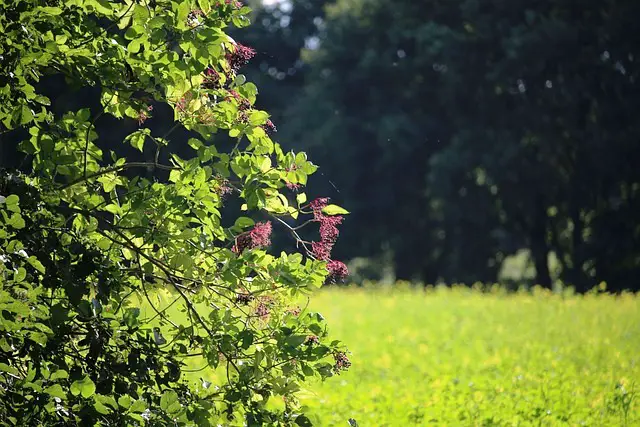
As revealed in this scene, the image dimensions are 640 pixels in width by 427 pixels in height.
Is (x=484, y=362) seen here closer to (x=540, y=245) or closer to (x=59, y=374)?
(x=59, y=374)

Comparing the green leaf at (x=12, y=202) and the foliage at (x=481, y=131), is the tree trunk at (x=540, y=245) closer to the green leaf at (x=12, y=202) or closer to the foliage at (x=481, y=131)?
the foliage at (x=481, y=131)

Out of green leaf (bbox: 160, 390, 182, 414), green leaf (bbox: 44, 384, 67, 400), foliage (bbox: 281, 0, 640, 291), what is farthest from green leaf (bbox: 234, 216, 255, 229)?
foliage (bbox: 281, 0, 640, 291)

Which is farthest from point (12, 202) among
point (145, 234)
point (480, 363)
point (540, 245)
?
point (540, 245)

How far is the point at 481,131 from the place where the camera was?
35781 millimetres

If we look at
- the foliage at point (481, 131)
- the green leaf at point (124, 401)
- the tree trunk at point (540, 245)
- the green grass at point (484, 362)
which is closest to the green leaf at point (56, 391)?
the green leaf at point (124, 401)

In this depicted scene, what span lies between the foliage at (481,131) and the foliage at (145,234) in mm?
29186

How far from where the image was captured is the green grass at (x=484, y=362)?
9.69 metres

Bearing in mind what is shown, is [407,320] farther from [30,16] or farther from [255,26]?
[255,26]

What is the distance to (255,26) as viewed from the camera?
1689 inches

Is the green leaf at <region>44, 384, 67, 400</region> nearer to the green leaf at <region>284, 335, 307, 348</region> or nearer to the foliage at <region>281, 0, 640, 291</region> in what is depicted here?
the green leaf at <region>284, 335, 307, 348</region>

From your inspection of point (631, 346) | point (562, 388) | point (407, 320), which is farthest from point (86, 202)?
point (407, 320)

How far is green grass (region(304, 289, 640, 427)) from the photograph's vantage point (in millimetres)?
9688

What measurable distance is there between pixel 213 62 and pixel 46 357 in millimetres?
1563

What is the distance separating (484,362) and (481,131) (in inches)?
882
